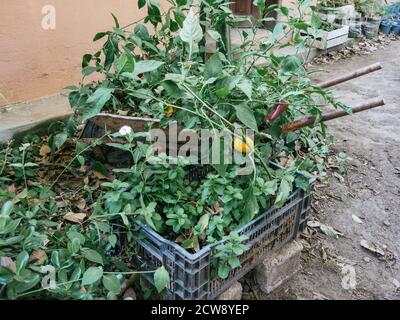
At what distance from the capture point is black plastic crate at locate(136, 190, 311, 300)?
1512 mm

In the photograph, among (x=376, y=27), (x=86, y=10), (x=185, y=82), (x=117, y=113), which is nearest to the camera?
(x=185, y=82)

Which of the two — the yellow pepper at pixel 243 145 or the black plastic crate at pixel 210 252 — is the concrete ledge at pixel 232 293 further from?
the yellow pepper at pixel 243 145

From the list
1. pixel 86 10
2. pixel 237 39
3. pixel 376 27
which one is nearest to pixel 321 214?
pixel 86 10

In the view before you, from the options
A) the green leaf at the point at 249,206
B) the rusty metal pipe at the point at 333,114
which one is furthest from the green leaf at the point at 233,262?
the rusty metal pipe at the point at 333,114

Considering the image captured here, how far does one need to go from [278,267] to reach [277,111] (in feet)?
2.31

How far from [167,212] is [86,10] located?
1776mm

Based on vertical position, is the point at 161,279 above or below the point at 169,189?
below

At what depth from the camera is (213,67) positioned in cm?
161

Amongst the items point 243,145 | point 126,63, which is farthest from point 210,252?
point 126,63

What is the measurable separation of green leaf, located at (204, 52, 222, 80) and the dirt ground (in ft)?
2.78

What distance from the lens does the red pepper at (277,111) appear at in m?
1.76

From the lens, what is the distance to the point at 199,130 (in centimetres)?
170

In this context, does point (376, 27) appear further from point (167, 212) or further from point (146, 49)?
point (167, 212)

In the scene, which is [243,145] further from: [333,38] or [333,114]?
[333,38]
